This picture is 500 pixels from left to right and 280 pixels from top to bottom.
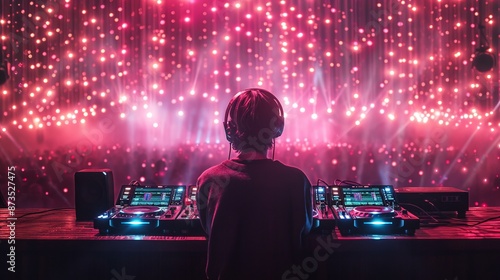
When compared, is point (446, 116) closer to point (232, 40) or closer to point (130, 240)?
point (232, 40)

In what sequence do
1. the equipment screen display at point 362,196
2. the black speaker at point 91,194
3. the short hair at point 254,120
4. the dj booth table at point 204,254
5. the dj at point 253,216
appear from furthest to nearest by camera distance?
the black speaker at point 91,194 < the equipment screen display at point 362,196 < the dj booth table at point 204,254 < the short hair at point 254,120 < the dj at point 253,216

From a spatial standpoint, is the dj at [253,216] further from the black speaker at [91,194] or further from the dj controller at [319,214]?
the black speaker at [91,194]

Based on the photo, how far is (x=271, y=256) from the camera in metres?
1.44

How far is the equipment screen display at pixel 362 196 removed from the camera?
2.22 m

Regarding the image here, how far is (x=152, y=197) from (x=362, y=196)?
1183mm

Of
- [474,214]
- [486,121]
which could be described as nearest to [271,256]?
[474,214]

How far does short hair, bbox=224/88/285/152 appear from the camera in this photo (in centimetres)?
155

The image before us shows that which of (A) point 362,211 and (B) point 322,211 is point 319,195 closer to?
(B) point 322,211

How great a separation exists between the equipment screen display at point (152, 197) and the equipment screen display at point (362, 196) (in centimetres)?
100

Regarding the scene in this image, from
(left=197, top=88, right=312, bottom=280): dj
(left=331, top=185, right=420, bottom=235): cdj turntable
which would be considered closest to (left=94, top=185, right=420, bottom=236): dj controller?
(left=331, top=185, right=420, bottom=235): cdj turntable

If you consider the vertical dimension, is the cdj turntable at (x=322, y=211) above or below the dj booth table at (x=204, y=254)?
above

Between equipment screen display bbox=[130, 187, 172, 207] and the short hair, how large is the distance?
84 cm

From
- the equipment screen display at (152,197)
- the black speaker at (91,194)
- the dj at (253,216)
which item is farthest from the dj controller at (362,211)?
the black speaker at (91,194)

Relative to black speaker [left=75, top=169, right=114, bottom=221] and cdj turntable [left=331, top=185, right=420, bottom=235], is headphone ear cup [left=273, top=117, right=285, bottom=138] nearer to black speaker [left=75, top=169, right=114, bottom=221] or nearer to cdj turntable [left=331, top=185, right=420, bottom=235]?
cdj turntable [left=331, top=185, right=420, bottom=235]
